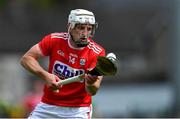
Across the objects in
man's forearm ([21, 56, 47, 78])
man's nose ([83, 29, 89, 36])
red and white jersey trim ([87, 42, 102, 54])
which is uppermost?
man's nose ([83, 29, 89, 36])

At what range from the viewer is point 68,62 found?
11.9 m

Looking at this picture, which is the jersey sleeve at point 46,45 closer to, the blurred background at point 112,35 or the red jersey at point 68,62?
the red jersey at point 68,62

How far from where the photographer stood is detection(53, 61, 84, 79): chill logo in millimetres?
11812

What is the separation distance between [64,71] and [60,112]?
0.50m

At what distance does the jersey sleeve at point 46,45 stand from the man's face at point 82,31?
0.35 meters

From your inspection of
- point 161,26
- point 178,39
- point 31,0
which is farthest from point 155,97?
point 31,0

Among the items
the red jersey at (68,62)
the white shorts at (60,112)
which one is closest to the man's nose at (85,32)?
the red jersey at (68,62)

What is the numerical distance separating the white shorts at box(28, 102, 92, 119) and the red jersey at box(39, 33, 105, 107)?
0.06m

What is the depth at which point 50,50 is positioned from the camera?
12.0 meters

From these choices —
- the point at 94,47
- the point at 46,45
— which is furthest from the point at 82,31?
the point at 46,45

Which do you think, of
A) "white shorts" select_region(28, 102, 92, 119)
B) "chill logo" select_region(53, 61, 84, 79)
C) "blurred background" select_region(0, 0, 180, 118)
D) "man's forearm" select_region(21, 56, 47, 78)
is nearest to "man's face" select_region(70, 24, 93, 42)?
"chill logo" select_region(53, 61, 84, 79)

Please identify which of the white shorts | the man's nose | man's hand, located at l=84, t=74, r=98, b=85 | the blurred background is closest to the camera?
man's hand, located at l=84, t=74, r=98, b=85

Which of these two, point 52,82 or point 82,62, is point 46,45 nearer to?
point 82,62

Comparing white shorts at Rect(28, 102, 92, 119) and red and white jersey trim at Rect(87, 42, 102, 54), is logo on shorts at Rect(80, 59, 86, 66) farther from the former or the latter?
white shorts at Rect(28, 102, 92, 119)
